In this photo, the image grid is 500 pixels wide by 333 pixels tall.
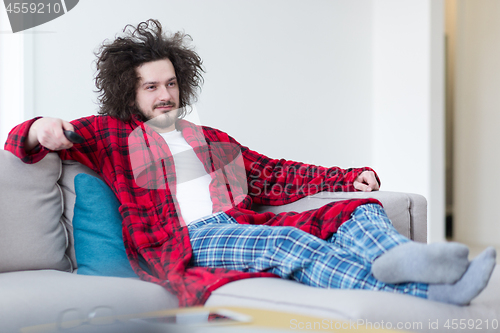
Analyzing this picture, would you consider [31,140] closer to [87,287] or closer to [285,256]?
[87,287]

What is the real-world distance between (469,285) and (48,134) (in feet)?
3.60

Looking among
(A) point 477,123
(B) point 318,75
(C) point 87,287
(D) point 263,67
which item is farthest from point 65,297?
(A) point 477,123

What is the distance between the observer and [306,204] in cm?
164

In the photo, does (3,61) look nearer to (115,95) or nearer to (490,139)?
(115,95)

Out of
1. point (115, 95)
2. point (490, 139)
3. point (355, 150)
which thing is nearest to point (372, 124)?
point (355, 150)

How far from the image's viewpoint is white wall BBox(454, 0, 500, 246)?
3.92 metres

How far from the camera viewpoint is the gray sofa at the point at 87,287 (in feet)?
2.77

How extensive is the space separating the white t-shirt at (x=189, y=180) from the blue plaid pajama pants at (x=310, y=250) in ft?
0.46

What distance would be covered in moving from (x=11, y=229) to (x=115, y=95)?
0.63 m

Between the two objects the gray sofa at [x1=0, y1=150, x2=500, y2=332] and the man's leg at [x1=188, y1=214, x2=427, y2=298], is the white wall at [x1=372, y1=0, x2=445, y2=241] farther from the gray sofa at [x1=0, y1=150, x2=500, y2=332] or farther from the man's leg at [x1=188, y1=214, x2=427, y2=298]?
the man's leg at [x1=188, y1=214, x2=427, y2=298]

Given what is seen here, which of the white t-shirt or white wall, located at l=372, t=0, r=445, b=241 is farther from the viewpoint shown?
white wall, located at l=372, t=0, r=445, b=241

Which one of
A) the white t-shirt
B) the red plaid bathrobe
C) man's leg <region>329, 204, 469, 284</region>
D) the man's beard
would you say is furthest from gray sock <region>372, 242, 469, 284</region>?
the man's beard

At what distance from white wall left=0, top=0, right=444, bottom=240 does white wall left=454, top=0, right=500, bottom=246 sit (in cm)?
95

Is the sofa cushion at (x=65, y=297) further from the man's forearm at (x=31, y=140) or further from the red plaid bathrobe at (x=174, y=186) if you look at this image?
the man's forearm at (x=31, y=140)
